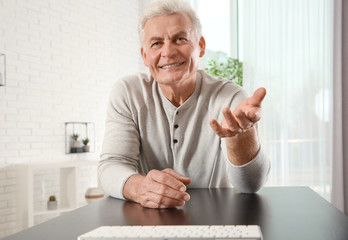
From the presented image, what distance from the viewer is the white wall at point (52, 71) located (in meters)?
3.88

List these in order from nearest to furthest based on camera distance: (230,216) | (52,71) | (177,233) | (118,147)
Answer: (177,233) → (230,216) → (118,147) → (52,71)

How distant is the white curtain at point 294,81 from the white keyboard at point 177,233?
4191mm

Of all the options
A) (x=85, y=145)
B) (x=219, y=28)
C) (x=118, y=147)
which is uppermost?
(x=219, y=28)

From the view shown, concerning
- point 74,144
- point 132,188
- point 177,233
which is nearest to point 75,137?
point 74,144

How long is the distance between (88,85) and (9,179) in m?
1.57

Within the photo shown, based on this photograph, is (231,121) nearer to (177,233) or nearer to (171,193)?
(171,193)

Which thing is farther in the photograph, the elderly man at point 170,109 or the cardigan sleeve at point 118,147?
the elderly man at point 170,109

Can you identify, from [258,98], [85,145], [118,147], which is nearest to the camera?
[258,98]

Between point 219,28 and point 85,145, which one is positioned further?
point 219,28

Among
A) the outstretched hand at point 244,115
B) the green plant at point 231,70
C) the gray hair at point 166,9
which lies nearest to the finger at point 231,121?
the outstretched hand at point 244,115

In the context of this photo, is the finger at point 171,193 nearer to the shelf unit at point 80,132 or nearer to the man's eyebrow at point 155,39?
the man's eyebrow at point 155,39

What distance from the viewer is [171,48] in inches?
63.7

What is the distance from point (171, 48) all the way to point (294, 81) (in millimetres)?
3487

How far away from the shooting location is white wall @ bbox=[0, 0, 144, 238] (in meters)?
3.88
